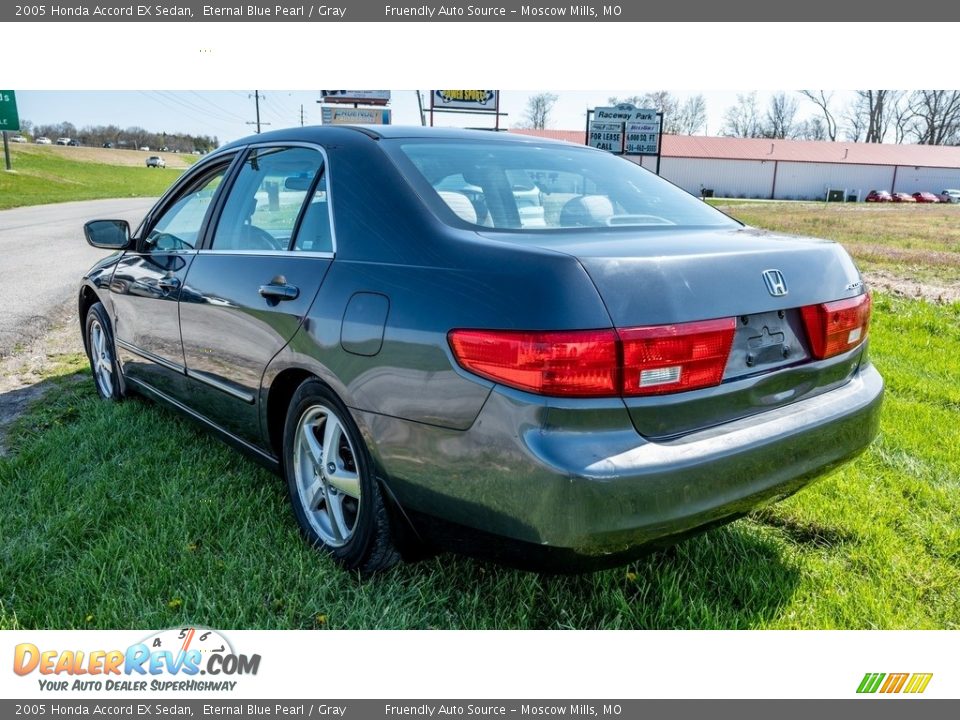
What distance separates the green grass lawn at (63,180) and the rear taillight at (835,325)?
2947cm

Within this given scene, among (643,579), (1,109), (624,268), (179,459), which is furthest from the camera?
(1,109)

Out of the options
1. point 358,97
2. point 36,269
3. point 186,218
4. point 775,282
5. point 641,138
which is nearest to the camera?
point 775,282

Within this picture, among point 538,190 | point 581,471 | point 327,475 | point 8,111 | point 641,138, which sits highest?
point 8,111

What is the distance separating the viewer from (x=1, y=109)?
30906 mm

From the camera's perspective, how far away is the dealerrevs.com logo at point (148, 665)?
6.95ft

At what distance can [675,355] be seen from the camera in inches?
74.6

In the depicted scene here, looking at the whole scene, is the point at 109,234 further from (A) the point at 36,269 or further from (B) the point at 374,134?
(A) the point at 36,269

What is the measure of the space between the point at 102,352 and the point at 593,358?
12.8 feet

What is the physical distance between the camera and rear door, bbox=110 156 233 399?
136 inches

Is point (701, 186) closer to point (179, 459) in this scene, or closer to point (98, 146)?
point (179, 459)

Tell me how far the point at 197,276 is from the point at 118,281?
119cm

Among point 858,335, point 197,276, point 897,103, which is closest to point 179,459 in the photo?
point 197,276

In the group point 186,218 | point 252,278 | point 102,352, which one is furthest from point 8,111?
point 252,278

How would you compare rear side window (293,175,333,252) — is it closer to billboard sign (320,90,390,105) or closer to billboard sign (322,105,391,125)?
billboard sign (322,105,391,125)
